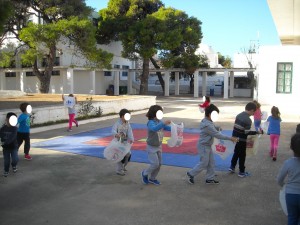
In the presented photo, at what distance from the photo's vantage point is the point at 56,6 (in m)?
28.2

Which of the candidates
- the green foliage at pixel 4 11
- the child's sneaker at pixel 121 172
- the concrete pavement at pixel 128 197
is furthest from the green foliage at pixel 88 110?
the green foliage at pixel 4 11

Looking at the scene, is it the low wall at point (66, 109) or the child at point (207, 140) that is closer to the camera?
the child at point (207, 140)

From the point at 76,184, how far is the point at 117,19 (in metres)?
32.8

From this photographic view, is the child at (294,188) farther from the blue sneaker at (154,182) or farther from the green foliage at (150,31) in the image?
the green foliage at (150,31)

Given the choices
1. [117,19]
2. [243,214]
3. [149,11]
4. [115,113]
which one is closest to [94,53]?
[115,113]

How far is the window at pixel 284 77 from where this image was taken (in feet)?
79.3

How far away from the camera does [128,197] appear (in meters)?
5.74

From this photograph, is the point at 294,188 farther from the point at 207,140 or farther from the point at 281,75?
the point at 281,75

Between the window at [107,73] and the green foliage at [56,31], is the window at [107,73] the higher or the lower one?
the lower one

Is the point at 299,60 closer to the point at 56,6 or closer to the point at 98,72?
the point at 56,6

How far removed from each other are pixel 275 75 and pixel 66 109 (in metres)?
16.2

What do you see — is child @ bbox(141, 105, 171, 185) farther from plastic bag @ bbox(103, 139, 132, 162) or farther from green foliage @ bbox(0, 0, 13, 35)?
green foliage @ bbox(0, 0, 13, 35)

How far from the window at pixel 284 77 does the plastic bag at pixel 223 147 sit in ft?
64.4

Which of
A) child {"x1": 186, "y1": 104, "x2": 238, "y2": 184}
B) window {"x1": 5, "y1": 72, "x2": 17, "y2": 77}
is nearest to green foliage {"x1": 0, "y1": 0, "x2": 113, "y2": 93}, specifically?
window {"x1": 5, "y1": 72, "x2": 17, "y2": 77}
